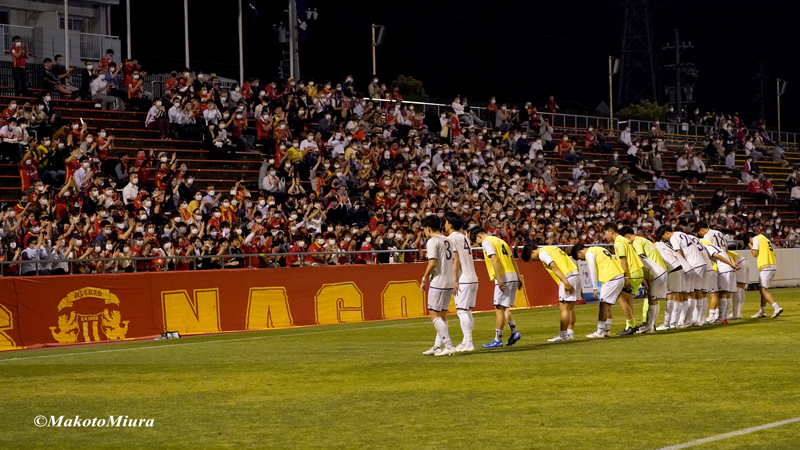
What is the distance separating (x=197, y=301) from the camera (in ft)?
70.3

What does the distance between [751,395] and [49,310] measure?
13.4 metres

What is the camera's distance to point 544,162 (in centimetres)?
3778

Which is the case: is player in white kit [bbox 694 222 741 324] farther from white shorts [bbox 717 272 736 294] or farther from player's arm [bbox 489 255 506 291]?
player's arm [bbox 489 255 506 291]

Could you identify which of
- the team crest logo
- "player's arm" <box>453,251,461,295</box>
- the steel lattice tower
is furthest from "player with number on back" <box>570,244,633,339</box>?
the steel lattice tower

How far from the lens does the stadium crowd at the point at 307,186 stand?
22.3m

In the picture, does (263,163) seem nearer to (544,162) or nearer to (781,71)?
(544,162)

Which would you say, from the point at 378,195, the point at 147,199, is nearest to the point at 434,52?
the point at 378,195

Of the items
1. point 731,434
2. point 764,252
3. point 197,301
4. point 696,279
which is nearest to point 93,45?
point 197,301

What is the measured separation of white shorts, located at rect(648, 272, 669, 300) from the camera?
61.7ft

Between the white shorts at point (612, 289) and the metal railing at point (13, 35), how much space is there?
3228cm

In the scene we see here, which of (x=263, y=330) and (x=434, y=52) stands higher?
(x=434, y=52)

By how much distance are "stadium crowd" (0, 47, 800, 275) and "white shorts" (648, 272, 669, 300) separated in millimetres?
7303

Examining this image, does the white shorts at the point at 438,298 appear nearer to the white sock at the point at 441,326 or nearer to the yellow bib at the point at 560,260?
the white sock at the point at 441,326

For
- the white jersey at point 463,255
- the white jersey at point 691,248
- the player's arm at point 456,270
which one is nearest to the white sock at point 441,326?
the player's arm at point 456,270
